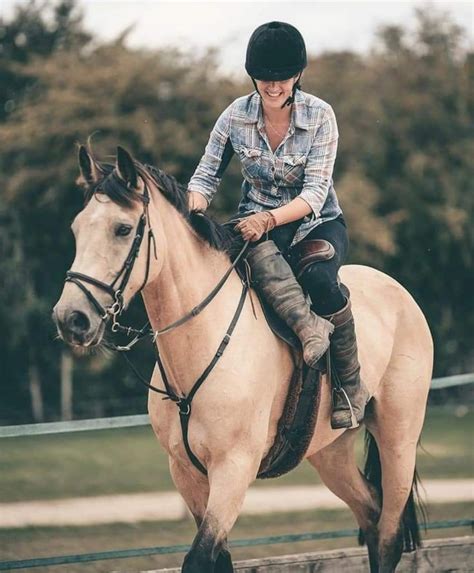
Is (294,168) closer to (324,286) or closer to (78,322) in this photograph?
(324,286)

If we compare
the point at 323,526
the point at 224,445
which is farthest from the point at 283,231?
the point at 323,526

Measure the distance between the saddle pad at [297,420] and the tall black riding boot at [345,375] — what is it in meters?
0.12

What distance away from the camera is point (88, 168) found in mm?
4906

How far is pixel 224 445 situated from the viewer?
5.08 meters

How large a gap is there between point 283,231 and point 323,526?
607 centimetres

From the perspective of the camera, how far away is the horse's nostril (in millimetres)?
4484

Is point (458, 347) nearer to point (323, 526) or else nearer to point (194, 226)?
point (323, 526)

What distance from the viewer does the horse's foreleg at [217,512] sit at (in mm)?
4992

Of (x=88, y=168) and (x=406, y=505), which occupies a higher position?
(x=88, y=168)

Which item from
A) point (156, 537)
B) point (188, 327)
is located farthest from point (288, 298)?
point (156, 537)

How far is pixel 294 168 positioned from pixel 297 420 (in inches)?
49.4

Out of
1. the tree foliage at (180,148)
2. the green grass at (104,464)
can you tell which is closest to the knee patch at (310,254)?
the green grass at (104,464)

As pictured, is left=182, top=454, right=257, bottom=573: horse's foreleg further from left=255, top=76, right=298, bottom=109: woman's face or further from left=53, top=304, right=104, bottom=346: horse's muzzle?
left=255, top=76, right=298, bottom=109: woman's face

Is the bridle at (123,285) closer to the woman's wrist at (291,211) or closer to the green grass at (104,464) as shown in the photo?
the woman's wrist at (291,211)
